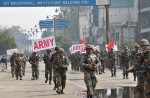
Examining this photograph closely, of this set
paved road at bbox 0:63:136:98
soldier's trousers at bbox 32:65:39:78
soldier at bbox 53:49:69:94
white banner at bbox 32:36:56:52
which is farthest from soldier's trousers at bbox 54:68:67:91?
soldier's trousers at bbox 32:65:39:78

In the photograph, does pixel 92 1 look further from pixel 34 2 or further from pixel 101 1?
pixel 34 2

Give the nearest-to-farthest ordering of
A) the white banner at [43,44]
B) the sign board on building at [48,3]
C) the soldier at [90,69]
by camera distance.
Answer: the soldier at [90,69], the white banner at [43,44], the sign board on building at [48,3]

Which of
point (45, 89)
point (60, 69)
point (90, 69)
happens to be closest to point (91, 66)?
point (90, 69)

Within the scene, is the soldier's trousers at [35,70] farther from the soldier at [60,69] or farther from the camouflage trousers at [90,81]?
the camouflage trousers at [90,81]

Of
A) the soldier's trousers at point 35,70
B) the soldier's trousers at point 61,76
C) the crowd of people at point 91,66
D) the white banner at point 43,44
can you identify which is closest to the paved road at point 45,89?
the soldier's trousers at point 61,76

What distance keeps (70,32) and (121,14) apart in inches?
1808

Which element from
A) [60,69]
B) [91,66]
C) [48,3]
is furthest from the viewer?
[48,3]

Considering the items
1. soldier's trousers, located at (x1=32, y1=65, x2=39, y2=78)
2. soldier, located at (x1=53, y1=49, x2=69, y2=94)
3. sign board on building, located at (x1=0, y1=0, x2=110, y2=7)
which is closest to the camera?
soldier, located at (x1=53, y1=49, x2=69, y2=94)

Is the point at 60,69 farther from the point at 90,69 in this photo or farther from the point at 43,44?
the point at 43,44

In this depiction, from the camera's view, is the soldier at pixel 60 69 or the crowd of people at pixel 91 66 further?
the soldier at pixel 60 69

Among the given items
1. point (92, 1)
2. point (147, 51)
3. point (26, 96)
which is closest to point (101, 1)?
point (92, 1)

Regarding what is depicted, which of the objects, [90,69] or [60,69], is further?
[60,69]

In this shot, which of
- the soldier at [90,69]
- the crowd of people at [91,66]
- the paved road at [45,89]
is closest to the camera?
the crowd of people at [91,66]

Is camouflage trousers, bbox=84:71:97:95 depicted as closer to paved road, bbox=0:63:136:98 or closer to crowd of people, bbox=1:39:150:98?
crowd of people, bbox=1:39:150:98
